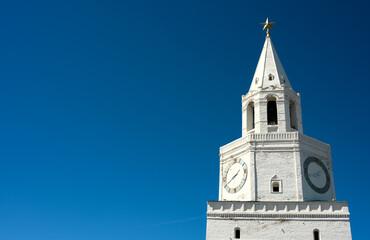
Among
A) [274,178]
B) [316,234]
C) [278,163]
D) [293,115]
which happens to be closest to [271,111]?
[293,115]

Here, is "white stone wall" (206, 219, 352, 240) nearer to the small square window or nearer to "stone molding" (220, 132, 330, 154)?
the small square window

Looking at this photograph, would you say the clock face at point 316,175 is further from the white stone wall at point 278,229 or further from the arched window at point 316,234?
the arched window at point 316,234

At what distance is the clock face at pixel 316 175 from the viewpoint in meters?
32.1

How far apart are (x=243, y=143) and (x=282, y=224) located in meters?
7.56

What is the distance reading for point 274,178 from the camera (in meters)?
31.8

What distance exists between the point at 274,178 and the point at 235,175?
3.35m

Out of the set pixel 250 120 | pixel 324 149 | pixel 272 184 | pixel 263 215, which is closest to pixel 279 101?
pixel 250 120

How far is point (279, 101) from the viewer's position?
1398 inches

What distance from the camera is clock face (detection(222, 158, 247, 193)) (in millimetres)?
32812

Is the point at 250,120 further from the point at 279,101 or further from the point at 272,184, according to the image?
the point at 272,184

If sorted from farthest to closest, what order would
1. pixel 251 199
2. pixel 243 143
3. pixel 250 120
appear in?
pixel 250 120 → pixel 243 143 → pixel 251 199

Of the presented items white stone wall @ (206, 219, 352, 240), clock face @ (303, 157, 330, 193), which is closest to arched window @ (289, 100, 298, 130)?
clock face @ (303, 157, 330, 193)

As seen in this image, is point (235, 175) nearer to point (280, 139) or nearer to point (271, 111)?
point (280, 139)

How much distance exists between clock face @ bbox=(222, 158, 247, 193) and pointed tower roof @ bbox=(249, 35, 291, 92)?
7.49 metres
